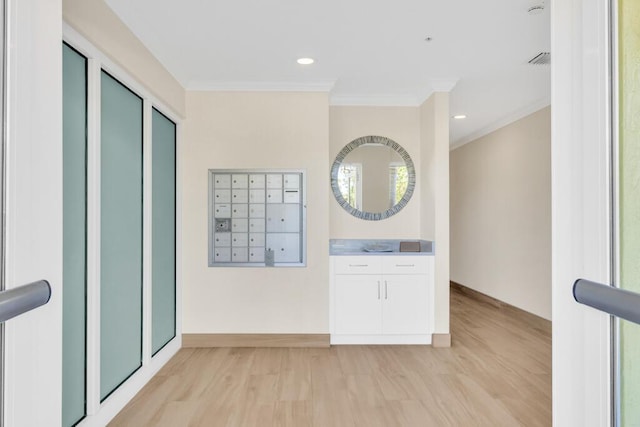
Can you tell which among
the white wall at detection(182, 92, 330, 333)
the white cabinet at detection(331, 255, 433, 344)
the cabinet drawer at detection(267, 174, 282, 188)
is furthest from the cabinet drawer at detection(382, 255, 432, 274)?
the cabinet drawer at detection(267, 174, 282, 188)

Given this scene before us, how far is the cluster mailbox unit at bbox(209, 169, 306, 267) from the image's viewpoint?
3.82m

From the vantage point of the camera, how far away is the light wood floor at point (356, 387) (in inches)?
96.3

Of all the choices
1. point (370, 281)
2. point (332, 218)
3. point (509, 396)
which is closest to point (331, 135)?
point (332, 218)

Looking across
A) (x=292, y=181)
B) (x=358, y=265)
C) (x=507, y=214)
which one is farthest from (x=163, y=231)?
(x=507, y=214)

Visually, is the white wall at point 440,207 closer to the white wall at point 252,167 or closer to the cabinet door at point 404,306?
the cabinet door at point 404,306

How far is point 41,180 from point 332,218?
3.50 metres

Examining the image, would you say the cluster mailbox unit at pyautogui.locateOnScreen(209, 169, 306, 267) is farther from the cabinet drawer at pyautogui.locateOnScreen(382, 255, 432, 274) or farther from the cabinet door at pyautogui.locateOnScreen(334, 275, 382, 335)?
the cabinet drawer at pyautogui.locateOnScreen(382, 255, 432, 274)

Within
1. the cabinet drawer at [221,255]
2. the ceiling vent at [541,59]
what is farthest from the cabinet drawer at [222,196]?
the ceiling vent at [541,59]

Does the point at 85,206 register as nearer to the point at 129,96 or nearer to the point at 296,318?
the point at 129,96

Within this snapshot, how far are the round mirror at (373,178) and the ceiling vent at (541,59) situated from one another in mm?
1507

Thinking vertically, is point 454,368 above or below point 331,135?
below

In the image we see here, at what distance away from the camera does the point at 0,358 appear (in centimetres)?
86

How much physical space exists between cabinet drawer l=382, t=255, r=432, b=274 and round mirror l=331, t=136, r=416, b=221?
656mm

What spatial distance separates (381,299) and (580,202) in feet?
10.3
